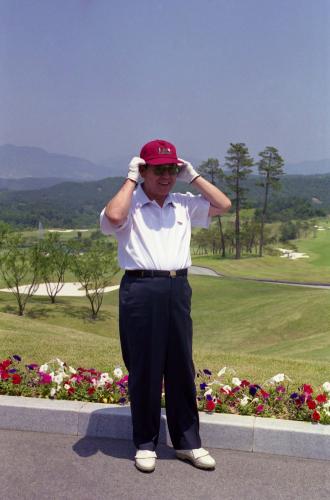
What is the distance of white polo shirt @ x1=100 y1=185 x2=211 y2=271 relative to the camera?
417 centimetres

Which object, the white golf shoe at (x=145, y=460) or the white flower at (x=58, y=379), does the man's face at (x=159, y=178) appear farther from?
the white flower at (x=58, y=379)

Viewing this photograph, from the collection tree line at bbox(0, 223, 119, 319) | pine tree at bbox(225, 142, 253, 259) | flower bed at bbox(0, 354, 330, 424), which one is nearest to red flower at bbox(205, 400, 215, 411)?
flower bed at bbox(0, 354, 330, 424)

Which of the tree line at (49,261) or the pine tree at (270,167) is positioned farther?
the pine tree at (270,167)

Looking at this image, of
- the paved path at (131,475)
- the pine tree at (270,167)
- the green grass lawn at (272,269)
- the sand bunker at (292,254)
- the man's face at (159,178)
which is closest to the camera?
the paved path at (131,475)

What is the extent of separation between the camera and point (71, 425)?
16.0 ft

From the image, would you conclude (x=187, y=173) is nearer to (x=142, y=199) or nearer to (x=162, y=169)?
(x=162, y=169)

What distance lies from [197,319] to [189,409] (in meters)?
31.9

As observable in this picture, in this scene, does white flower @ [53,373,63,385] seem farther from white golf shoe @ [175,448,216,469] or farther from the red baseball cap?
A: the red baseball cap

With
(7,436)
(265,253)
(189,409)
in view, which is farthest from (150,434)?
(265,253)

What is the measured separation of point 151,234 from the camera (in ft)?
13.8

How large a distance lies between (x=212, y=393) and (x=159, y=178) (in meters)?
2.24

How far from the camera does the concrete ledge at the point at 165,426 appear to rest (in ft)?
14.6

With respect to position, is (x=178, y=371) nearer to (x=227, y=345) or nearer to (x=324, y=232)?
(x=227, y=345)

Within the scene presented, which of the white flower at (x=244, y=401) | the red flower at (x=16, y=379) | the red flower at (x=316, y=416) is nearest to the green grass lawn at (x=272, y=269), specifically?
the white flower at (x=244, y=401)
